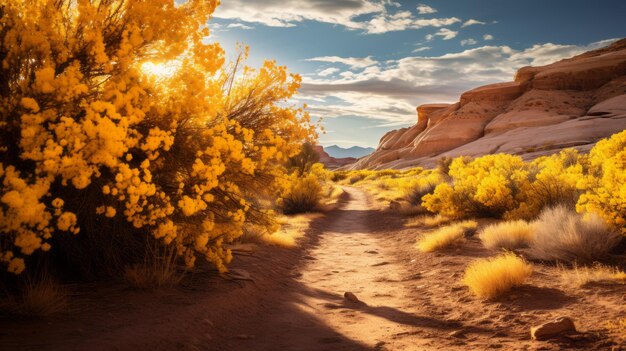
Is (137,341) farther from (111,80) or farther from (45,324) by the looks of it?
(111,80)

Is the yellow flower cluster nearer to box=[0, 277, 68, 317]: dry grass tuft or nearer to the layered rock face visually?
box=[0, 277, 68, 317]: dry grass tuft

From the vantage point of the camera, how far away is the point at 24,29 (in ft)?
15.2

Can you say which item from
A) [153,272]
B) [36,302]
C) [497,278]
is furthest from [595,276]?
[36,302]

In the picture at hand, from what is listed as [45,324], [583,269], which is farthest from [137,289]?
[583,269]

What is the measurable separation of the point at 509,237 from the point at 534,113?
2207 inches

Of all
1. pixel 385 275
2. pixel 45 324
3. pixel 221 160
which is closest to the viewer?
pixel 45 324

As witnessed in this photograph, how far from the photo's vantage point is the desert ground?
440cm

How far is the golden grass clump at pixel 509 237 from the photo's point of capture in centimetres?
881

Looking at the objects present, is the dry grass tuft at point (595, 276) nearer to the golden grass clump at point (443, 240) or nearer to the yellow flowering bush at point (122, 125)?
the golden grass clump at point (443, 240)

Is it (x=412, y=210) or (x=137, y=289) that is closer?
(x=137, y=289)

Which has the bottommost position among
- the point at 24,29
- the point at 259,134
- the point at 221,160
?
the point at 221,160

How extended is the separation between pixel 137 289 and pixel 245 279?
6.22ft

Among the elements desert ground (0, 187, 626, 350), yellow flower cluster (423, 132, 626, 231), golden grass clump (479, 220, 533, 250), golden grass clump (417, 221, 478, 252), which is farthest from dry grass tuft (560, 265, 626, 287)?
golden grass clump (417, 221, 478, 252)

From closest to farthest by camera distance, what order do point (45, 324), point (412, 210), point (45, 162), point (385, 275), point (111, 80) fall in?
point (45, 162) → point (45, 324) → point (111, 80) → point (385, 275) → point (412, 210)
